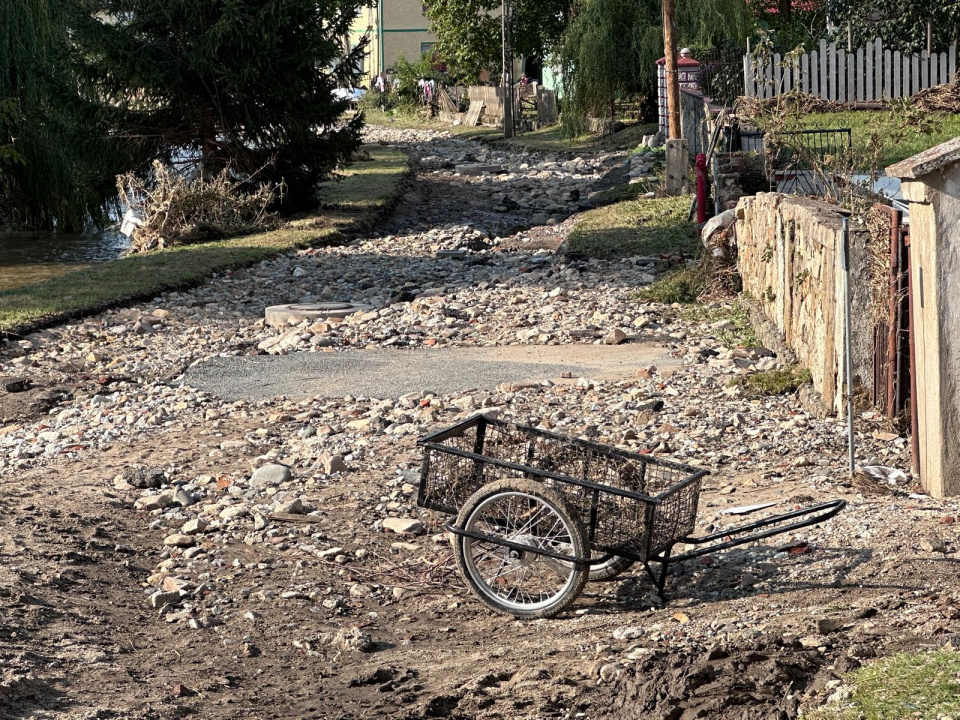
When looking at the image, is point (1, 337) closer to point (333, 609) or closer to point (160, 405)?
point (160, 405)

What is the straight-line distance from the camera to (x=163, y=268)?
17359mm

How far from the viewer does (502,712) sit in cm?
464

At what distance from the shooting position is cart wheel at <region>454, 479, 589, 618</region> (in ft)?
18.2

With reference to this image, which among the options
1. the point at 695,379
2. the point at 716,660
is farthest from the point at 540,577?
the point at 695,379

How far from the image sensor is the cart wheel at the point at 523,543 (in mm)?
5539

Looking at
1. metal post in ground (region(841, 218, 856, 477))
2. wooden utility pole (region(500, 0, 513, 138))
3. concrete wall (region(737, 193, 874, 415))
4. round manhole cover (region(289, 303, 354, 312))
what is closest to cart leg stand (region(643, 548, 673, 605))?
metal post in ground (region(841, 218, 856, 477))

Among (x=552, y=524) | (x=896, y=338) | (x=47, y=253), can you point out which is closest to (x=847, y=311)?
(x=896, y=338)

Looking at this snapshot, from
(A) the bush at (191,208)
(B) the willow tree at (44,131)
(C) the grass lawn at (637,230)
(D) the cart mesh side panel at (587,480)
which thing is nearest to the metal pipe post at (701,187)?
(C) the grass lawn at (637,230)

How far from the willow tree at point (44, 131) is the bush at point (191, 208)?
119 cm

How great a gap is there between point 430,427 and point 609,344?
3317 mm

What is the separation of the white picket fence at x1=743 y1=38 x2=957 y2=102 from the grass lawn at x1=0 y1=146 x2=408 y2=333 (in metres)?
9.48

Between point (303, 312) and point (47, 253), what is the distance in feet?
38.7

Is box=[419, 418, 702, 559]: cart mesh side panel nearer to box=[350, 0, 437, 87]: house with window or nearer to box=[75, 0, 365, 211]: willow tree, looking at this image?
box=[75, 0, 365, 211]: willow tree

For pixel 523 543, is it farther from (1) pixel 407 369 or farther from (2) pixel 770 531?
(1) pixel 407 369
